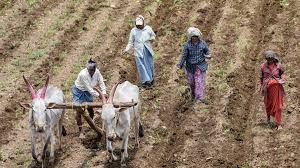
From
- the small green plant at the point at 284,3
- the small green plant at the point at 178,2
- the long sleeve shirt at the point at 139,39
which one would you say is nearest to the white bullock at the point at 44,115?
the long sleeve shirt at the point at 139,39

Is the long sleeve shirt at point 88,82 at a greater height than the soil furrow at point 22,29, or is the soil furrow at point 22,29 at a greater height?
the soil furrow at point 22,29

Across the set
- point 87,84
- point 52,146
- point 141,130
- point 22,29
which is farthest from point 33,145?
point 22,29

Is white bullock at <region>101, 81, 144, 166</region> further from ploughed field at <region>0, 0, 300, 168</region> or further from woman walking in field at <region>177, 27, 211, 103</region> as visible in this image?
woman walking in field at <region>177, 27, 211, 103</region>

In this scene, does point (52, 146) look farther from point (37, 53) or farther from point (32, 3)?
point (32, 3)

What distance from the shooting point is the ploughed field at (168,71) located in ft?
38.0

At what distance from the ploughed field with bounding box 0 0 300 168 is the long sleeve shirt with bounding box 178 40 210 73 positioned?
89 centimetres

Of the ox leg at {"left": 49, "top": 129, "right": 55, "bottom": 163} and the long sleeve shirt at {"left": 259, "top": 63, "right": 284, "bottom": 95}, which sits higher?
the long sleeve shirt at {"left": 259, "top": 63, "right": 284, "bottom": 95}

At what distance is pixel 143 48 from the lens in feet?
45.4

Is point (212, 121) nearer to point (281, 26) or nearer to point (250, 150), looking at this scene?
point (250, 150)

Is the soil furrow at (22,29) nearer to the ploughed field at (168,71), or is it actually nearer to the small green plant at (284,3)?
the ploughed field at (168,71)

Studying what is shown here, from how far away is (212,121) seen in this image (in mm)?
12648

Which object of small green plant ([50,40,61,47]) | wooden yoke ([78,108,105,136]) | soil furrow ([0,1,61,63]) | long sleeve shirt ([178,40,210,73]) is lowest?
wooden yoke ([78,108,105,136])

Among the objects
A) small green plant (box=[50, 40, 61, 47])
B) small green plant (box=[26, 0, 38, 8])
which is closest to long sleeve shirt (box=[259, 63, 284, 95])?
small green plant (box=[50, 40, 61, 47])

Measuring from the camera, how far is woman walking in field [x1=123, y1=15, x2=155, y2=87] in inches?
539
